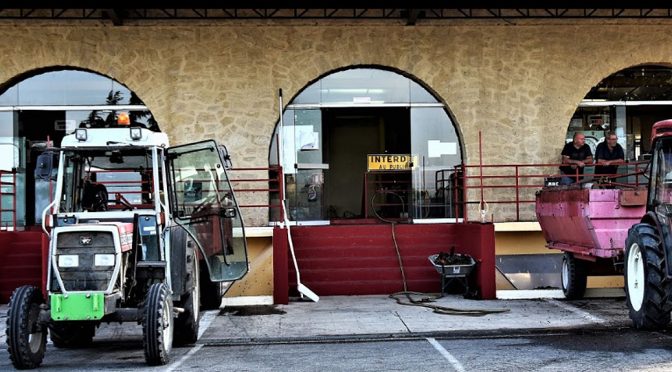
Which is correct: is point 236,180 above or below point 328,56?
below

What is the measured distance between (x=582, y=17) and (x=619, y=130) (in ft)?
8.58

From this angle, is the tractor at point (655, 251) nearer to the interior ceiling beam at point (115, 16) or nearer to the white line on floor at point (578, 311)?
the white line on floor at point (578, 311)

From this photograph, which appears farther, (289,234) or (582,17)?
(582,17)

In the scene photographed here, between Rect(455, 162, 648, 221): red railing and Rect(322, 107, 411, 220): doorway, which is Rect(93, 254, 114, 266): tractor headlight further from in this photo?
Rect(455, 162, 648, 221): red railing

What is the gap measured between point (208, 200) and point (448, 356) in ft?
11.6

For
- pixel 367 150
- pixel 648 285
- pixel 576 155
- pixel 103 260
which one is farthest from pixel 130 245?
pixel 576 155

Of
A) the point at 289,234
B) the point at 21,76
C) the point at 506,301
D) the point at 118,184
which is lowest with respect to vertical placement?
the point at 506,301

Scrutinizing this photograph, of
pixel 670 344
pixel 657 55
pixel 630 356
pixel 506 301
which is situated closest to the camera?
pixel 630 356

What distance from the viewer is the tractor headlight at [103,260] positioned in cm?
798

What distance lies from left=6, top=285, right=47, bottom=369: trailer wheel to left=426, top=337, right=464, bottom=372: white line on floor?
13.2ft

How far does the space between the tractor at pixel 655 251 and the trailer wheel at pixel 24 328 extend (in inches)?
255

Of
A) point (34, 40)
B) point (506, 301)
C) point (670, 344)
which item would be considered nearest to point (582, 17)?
point (506, 301)

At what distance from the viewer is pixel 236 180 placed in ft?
51.5

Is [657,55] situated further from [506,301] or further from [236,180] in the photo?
[236,180]
